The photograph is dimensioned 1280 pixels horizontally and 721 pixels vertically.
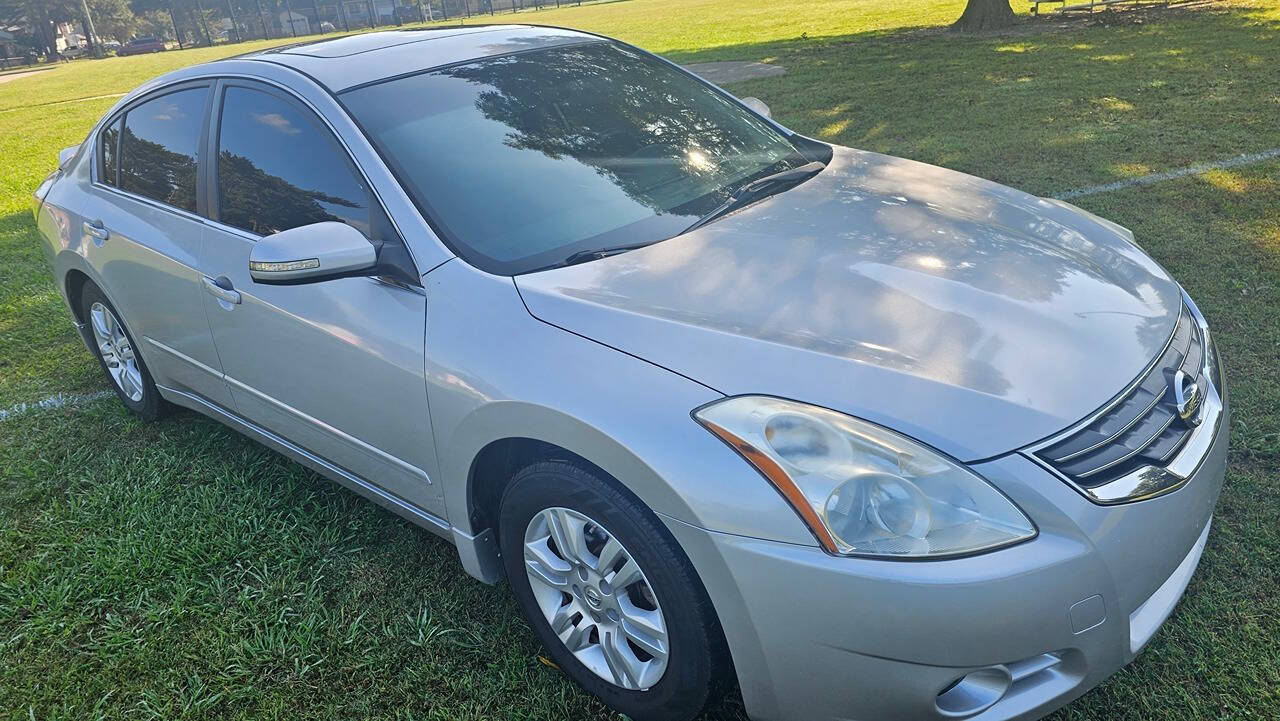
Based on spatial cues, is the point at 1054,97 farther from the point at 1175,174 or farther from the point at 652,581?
the point at 652,581

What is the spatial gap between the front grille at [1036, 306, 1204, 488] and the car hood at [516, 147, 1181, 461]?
41mm

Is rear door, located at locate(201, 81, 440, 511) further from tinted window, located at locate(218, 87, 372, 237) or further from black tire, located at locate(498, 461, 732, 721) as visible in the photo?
black tire, located at locate(498, 461, 732, 721)

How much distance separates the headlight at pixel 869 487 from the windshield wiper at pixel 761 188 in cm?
96

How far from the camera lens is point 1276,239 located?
4.91m

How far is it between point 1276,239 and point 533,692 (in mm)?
4683

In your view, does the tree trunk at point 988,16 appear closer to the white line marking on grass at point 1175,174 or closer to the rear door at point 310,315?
the white line marking on grass at point 1175,174

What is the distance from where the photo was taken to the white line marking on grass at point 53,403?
4559 millimetres

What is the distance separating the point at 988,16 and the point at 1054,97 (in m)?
6.96

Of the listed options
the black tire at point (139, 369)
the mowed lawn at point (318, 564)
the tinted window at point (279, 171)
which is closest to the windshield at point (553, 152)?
the tinted window at point (279, 171)

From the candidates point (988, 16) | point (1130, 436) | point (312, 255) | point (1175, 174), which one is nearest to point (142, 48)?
point (988, 16)

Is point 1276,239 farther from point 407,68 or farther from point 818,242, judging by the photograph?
point 407,68

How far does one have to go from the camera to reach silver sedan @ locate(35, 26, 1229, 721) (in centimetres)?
187

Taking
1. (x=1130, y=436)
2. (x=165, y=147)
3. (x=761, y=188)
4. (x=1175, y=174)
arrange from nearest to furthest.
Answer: (x=1130, y=436), (x=761, y=188), (x=165, y=147), (x=1175, y=174)

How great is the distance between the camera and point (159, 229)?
350 centimetres
